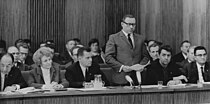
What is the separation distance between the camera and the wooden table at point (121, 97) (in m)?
3.63

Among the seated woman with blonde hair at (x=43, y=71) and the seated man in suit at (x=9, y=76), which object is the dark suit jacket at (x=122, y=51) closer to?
the seated woman with blonde hair at (x=43, y=71)

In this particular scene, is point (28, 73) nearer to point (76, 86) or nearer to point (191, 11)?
point (76, 86)

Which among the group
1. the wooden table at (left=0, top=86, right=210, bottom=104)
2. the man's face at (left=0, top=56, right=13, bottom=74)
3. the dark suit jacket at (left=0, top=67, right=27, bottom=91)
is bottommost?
the wooden table at (left=0, top=86, right=210, bottom=104)

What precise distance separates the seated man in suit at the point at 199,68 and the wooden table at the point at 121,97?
0.83 metres

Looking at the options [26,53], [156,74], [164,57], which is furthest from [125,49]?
Answer: [26,53]

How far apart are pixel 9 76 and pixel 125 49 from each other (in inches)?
60.1

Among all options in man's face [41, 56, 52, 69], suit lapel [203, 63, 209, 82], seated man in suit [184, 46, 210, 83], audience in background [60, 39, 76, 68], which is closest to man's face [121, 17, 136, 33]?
seated man in suit [184, 46, 210, 83]

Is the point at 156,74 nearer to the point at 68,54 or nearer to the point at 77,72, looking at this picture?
the point at 77,72

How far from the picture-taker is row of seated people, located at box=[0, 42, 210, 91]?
4.30 meters

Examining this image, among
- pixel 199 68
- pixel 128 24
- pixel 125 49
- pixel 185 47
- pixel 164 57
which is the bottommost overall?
pixel 199 68

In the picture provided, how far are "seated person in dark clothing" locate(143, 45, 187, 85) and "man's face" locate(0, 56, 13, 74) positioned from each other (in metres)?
1.89

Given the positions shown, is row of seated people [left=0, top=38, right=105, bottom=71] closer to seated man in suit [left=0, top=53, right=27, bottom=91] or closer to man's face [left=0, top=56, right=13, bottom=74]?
seated man in suit [left=0, top=53, right=27, bottom=91]

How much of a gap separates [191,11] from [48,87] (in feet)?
14.4

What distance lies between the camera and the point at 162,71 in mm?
5066
